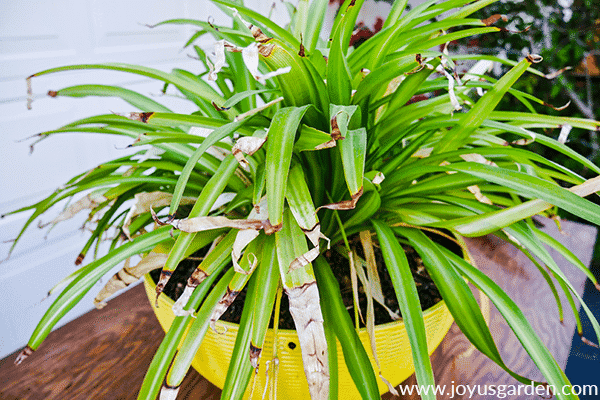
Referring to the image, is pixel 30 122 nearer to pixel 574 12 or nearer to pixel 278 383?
pixel 278 383

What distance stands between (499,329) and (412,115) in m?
0.38

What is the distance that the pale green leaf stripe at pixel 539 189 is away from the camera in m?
0.32

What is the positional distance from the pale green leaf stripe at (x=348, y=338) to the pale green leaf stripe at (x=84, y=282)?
18 centimetres

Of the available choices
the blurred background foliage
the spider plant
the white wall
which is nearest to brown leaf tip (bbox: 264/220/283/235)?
the spider plant

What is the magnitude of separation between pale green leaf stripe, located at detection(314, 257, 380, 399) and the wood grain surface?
188 mm

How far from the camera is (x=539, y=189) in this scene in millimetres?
342

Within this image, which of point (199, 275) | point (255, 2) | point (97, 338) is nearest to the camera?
point (199, 275)

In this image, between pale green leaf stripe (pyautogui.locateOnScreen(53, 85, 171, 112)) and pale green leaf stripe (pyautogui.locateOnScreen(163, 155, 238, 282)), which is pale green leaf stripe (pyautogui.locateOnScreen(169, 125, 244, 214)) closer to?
pale green leaf stripe (pyautogui.locateOnScreen(163, 155, 238, 282))

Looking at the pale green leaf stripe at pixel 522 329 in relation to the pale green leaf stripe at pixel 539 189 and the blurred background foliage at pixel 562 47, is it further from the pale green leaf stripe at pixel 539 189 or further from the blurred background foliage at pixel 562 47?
the blurred background foliage at pixel 562 47

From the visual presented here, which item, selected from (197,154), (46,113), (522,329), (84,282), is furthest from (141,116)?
(46,113)

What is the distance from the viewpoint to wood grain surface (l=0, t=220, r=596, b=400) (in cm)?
52

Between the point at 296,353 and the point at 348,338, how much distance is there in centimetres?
6

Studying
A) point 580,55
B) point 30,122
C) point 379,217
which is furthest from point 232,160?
point 580,55

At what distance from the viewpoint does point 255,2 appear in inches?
85.7
